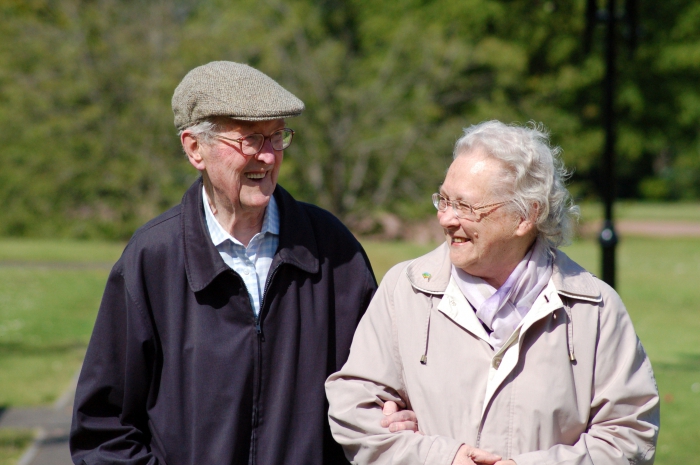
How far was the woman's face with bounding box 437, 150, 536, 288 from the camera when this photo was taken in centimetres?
258

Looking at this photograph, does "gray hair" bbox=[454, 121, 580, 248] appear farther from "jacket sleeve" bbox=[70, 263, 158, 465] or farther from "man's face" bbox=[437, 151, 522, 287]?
"jacket sleeve" bbox=[70, 263, 158, 465]

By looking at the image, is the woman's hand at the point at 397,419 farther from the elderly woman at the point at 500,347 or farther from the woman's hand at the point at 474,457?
the woman's hand at the point at 474,457

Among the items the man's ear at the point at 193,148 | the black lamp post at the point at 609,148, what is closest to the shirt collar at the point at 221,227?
the man's ear at the point at 193,148

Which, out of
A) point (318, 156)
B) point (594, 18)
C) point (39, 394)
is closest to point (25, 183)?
point (318, 156)

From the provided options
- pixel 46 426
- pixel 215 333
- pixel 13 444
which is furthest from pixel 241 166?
pixel 46 426

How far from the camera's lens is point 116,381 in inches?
107

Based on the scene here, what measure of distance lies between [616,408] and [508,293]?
0.45 metres

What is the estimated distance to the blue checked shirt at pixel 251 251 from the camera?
111 inches

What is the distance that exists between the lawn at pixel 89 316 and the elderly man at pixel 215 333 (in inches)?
128

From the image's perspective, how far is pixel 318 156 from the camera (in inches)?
782

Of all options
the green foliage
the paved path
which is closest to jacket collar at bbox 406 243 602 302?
the paved path

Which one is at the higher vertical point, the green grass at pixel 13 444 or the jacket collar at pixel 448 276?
the jacket collar at pixel 448 276

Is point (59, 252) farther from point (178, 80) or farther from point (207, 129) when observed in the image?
point (207, 129)

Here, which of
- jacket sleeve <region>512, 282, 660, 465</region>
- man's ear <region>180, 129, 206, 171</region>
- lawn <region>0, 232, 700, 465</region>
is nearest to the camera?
jacket sleeve <region>512, 282, 660, 465</region>
